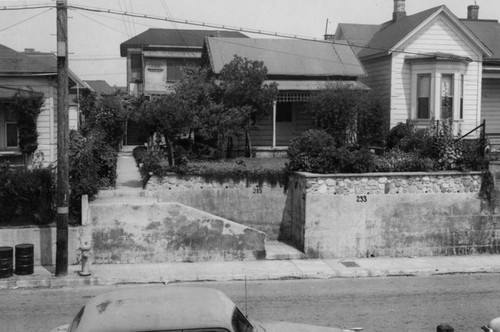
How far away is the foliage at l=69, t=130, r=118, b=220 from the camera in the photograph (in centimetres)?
1606

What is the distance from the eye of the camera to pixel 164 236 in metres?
16.1

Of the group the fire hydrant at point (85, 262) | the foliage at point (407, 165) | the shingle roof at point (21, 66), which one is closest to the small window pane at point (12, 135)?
the shingle roof at point (21, 66)

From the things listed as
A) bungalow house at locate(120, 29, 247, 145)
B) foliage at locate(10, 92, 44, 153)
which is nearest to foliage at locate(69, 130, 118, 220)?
foliage at locate(10, 92, 44, 153)

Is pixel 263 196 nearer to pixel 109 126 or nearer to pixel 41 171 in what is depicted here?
pixel 41 171

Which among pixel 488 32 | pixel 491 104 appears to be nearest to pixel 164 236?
pixel 491 104

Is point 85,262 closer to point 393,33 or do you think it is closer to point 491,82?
point 393,33

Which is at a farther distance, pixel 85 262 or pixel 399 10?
pixel 399 10

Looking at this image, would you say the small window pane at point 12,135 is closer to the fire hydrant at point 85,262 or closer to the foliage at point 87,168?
the foliage at point 87,168

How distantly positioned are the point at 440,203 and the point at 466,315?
22.5ft

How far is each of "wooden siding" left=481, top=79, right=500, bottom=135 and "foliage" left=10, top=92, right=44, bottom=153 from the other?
1944cm

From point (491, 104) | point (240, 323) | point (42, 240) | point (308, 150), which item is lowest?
point (42, 240)

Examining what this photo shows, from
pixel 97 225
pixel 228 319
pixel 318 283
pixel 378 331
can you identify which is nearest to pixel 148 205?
pixel 97 225

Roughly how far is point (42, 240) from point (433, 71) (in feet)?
55.6

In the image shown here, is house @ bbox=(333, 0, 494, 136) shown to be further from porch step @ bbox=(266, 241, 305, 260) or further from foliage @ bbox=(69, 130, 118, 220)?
foliage @ bbox=(69, 130, 118, 220)
